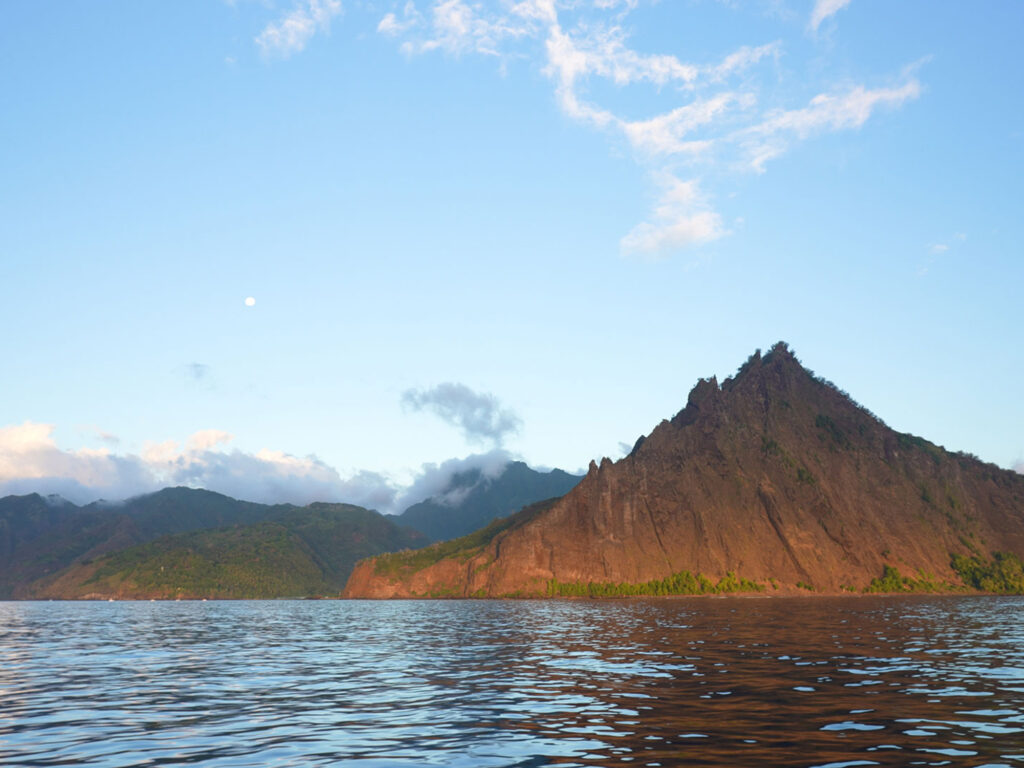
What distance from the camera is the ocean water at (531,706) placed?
1008 inches

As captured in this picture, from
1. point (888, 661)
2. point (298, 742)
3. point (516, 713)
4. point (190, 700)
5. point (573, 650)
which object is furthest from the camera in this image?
point (573, 650)

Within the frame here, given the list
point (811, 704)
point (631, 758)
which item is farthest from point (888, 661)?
point (631, 758)

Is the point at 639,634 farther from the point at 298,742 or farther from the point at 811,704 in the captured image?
the point at 298,742

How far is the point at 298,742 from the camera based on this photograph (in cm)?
2803

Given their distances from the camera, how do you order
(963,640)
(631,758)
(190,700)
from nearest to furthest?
(631,758) → (190,700) → (963,640)

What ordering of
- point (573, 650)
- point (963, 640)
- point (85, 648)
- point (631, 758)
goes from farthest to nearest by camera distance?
point (85, 648), point (963, 640), point (573, 650), point (631, 758)

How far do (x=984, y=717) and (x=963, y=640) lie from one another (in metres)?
46.9

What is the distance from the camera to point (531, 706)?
36.0 meters

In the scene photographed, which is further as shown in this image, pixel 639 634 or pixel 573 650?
pixel 639 634

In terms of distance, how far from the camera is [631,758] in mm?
24578

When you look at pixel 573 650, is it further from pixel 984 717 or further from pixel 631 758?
pixel 631 758

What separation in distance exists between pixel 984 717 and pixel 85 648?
2935 inches

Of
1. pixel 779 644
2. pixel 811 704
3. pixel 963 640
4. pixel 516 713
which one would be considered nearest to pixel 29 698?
pixel 516 713

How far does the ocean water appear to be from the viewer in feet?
84.0
